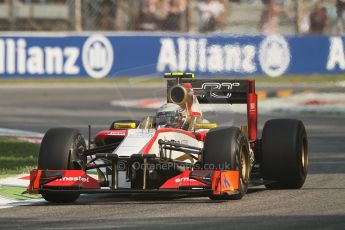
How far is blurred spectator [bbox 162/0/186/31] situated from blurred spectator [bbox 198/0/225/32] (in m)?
0.55

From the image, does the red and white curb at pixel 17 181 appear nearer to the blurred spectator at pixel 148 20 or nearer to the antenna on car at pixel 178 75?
the antenna on car at pixel 178 75

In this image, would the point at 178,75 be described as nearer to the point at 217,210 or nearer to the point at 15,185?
the point at 15,185

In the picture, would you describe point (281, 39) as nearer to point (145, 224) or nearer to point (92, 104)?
point (92, 104)

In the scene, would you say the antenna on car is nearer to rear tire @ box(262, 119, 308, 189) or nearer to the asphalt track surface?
the asphalt track surface

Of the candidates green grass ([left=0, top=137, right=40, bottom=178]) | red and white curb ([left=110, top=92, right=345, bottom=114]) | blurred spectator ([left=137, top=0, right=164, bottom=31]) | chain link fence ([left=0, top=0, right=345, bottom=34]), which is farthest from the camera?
blurred spectator ([left=137, top=0, right=164, bottom=31])

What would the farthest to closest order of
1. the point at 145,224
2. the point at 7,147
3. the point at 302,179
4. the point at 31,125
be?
the point at 31,125 → the point at 7,147 → the point at 302,179 → the point at 145,224

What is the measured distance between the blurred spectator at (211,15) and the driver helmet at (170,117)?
16.3 m

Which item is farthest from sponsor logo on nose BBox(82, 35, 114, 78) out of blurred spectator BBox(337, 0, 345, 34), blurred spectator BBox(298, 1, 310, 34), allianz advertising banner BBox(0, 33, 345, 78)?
blurred spectator BBox(337, 0, 345, 34)

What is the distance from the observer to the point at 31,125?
69.3 feet

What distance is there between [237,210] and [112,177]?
123 cm

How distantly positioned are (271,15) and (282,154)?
16.6 metres

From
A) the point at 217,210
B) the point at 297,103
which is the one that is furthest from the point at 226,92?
the point at 297,103

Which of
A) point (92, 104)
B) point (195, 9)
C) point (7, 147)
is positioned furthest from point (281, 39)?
point (7, 147)

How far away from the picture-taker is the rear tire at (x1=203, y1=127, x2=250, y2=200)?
420 inches
